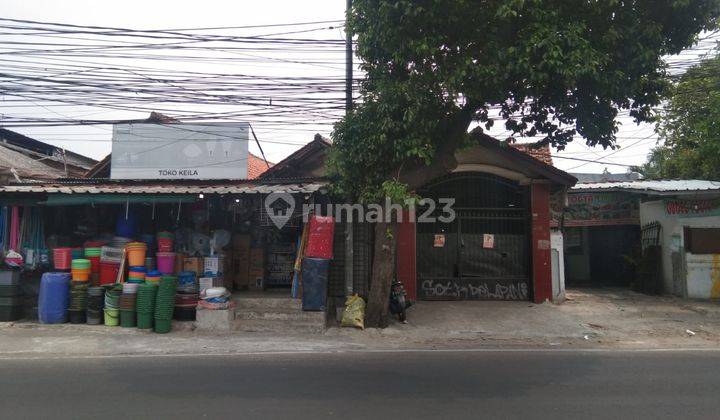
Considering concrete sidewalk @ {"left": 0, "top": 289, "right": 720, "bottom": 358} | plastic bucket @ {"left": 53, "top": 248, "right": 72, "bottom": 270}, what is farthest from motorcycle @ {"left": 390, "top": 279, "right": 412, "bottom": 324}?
plastic bucket @ {"left": 53, "top": 248, "right": 72, "bottom": 270}

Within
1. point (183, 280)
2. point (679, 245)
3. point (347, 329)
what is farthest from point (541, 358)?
point (679, 245)

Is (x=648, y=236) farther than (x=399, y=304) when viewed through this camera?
Yes

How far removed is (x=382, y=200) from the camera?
31.7ft

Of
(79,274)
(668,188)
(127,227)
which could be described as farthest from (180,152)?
(668,188)

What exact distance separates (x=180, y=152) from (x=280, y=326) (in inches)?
233

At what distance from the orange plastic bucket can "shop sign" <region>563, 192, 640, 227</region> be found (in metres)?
12.2

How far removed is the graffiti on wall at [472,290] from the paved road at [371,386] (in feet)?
14.8

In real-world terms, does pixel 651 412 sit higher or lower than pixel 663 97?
lower

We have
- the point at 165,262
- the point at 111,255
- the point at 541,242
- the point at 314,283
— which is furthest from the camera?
the point at 541,242

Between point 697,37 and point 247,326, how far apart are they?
9.30 meters

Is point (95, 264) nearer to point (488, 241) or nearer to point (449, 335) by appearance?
point (449, 335)

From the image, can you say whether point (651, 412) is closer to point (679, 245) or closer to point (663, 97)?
point (663, 97)

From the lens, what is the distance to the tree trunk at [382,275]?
975 cm

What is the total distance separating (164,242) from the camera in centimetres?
1073
